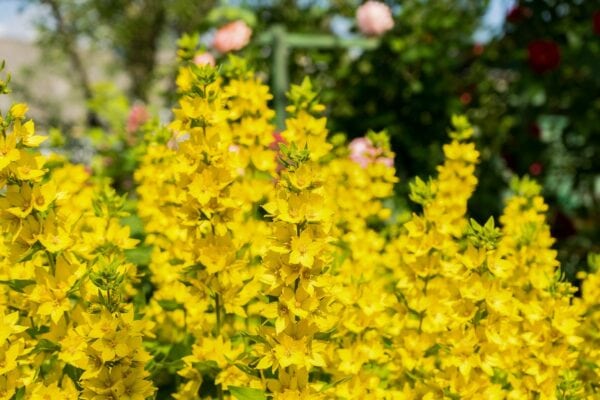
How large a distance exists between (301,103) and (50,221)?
749 millimetres

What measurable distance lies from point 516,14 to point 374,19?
2.46ft

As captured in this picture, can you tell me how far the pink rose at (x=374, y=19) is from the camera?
13.6ft

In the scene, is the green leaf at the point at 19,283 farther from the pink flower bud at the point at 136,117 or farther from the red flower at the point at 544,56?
the red flower at the point at 544,56

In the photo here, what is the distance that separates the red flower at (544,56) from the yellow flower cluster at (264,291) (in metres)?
1.96

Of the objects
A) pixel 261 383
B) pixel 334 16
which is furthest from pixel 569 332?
pixel 334 16

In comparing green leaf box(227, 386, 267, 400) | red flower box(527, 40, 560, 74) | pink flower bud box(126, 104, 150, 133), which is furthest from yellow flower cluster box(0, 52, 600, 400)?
red flower box(527, 40, 560, 74)

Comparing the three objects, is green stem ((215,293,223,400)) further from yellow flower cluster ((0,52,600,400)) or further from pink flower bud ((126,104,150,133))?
pink flower bud ((126,104,150,133))

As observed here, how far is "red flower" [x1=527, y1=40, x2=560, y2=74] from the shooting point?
157 inches

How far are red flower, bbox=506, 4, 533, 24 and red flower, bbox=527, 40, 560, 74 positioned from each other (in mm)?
292

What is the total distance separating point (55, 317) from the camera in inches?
59.0

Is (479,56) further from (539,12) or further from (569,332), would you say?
(569,332)

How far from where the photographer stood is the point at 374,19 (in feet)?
13.6

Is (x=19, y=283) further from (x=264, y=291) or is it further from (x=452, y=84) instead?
(x=452, y=84)

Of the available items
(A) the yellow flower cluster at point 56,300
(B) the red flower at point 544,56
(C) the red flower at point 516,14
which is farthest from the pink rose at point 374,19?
(A) the yellow flower cluster at point 56,300
